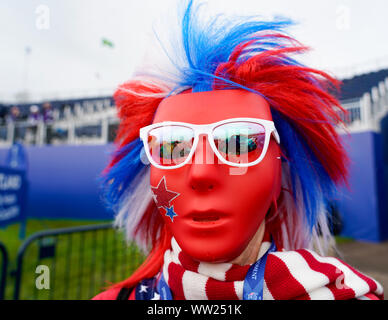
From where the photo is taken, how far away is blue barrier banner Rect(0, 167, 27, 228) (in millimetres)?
2917

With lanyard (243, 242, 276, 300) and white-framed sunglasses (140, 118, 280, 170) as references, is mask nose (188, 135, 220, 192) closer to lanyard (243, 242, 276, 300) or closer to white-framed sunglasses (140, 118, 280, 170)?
white-framed sunglasses (140, 118, 280, 170)

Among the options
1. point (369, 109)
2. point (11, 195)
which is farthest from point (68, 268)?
point (369, 109)

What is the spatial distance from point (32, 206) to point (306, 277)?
23.9 ft

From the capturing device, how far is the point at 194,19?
2.81 ft

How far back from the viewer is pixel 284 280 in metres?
0.68

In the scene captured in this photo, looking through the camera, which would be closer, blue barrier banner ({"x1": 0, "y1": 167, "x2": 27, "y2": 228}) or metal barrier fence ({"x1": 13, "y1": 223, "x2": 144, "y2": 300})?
metal barrier fence ({"x1": 13, "y1": 223, "x2": 144, "y2": 300})

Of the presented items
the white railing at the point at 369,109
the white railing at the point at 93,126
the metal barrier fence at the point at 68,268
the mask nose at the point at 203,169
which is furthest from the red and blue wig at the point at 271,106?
the white railing at the point at 369,109

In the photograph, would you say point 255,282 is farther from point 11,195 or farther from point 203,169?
point 11,195

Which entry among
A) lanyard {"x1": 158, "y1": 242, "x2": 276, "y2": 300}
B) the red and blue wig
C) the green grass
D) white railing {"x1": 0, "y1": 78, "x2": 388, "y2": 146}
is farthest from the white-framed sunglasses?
white railing {"x1": 0, "y1": 78, "x2": 388, "y2": 146}

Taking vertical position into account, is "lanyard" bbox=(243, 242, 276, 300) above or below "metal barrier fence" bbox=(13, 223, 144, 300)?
above

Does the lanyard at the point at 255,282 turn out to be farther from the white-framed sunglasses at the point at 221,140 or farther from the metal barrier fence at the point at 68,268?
the metal barrier fence at the point at 68,268

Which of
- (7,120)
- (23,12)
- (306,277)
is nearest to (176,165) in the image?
(306,277)

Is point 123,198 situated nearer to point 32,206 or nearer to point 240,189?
point 240,189

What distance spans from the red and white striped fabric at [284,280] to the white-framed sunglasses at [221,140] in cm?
27
